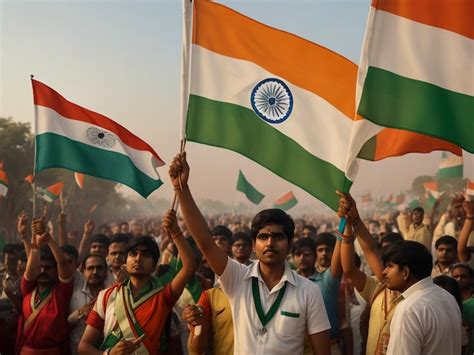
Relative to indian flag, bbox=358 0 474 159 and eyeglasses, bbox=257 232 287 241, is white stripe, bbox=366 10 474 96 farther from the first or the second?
eyeglasses, bbox=257 232 287 241

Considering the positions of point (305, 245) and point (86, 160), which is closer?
point (305, 245)

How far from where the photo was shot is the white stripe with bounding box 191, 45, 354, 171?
18.3 feet

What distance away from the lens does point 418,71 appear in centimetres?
511

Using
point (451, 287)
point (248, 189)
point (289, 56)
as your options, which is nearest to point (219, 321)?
point (451, 287)

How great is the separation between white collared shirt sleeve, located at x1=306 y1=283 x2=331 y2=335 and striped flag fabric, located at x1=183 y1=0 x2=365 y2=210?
1.55m

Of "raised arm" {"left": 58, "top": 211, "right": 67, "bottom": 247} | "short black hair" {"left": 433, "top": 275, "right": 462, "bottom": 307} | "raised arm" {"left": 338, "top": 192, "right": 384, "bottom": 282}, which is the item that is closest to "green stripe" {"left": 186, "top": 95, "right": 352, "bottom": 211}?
"raised arm" {"left": 338, "top": 192, "right": 384, "bottom": 282}

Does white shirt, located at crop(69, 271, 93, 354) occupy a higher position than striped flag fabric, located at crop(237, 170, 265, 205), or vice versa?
striped flag fabric, located at crop(237, 170, 265, 205)

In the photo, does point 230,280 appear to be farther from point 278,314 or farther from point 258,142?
point 258,142

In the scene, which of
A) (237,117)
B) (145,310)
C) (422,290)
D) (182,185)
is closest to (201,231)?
(182,185)

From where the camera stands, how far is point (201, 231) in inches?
161

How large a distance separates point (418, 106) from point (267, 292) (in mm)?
1931

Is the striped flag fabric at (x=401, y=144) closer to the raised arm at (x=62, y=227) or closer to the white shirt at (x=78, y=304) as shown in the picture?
the white shirt at (x=78, y=304)

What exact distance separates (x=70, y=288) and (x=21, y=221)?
1.14 m

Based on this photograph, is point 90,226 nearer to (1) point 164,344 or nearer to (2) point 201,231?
(1) point 164,344
